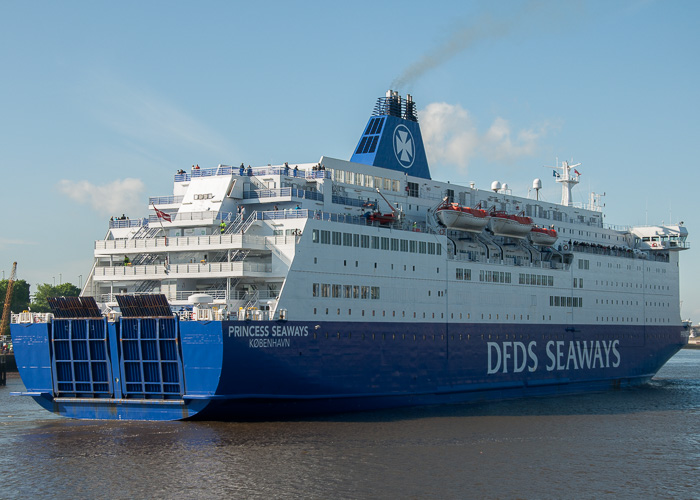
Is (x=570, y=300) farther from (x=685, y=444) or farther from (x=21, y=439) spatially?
(x=21, y=439)

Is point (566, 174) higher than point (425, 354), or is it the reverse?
point (566, 174)

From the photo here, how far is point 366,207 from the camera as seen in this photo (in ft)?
147

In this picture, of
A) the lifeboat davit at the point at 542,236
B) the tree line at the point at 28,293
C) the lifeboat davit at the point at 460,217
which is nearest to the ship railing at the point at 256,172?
the lifeboat davit at the point at 460,217

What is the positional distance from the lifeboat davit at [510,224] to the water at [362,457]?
13.2 meters

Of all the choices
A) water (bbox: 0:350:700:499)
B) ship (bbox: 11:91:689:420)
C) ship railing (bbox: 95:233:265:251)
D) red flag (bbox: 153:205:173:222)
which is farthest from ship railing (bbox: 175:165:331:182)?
water (bbox: 0:350:700:499)

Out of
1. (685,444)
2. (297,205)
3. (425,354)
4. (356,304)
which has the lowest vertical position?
(685,444)

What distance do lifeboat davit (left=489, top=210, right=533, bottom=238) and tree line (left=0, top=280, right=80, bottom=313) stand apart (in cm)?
5696

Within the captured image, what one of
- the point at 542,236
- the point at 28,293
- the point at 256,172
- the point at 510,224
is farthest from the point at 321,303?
the point at 28,293

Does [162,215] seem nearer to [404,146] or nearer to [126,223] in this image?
[126,223]

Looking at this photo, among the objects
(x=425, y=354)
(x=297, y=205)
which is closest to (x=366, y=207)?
(x=297, y=205)

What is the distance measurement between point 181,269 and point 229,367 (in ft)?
20.2

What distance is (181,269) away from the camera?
38719 mm

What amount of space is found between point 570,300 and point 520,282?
5611 millimetres

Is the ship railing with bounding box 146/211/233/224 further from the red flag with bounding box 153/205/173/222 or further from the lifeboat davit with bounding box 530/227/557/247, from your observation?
the lifeboat davit with bounding box 530/227/557/247
